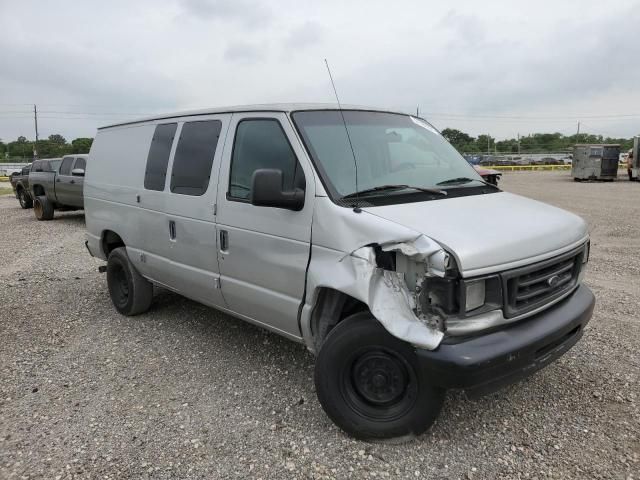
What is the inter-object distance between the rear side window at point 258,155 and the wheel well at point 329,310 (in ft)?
2.46

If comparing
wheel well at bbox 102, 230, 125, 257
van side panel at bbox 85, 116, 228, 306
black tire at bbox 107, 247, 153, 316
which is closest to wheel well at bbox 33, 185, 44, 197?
van side panel at bbox 85, 116, 228, 306

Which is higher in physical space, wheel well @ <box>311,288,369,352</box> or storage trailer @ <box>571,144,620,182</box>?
storage trailer @ <box>571,144,620,182</box>

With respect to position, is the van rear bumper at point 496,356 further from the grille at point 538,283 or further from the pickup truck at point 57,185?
the pickup truck at point 57,185

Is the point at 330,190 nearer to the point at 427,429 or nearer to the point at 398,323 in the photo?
the point at 398,323

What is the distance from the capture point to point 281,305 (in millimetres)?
3490

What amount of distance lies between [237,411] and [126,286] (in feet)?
8.43

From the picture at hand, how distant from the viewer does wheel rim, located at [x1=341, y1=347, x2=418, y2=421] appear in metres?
2.96

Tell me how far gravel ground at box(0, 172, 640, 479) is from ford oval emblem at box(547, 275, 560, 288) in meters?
0.92

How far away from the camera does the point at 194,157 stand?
13.8ft

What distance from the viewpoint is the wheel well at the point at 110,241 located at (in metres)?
5.61

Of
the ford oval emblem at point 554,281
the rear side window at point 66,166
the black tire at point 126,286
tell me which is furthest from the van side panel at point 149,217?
the rear side window at point 66,166

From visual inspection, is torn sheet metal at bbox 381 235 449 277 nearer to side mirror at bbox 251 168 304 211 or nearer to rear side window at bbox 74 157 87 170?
side mirror at bbox 251 168 304 211

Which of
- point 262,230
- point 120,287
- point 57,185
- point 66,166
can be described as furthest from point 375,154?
point 57,185

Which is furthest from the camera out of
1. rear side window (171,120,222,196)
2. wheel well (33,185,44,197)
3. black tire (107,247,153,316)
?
wheel well (33,185,44,197)
